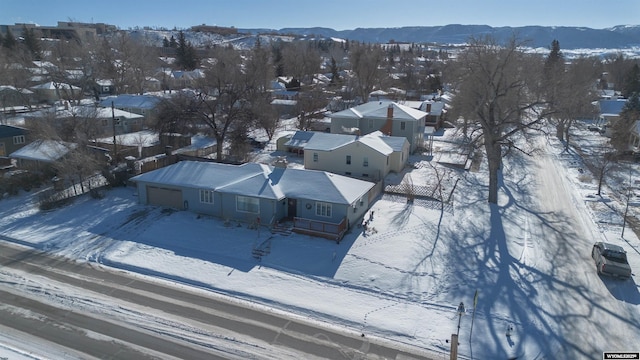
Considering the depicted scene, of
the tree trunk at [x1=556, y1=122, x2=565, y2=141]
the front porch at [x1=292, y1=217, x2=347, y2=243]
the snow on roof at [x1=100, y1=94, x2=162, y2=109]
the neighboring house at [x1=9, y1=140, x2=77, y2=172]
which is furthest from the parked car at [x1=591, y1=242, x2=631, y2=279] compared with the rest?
the snow on roof at [x1=100, y1=94, x2=162, y2=109]

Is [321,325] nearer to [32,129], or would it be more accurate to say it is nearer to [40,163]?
[40,163]

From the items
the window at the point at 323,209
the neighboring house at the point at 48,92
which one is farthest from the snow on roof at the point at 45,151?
the neighboring house at the point at 48,92

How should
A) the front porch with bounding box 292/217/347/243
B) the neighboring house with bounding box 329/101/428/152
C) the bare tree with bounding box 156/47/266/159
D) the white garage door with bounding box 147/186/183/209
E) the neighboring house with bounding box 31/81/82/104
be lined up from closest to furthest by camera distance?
the front porch with bounding box 292/217/347/243 → the white garage door with bounding box 147/186/183/209 → the bare tree with bounding box 156/47/266/159 → the neighboring house with bounding box 329/101/428/152 → the neighboring house with bounding box 31/81/82/104

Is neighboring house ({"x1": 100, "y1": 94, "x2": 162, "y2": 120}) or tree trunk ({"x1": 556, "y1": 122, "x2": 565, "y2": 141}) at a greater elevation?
neighboring house ({"x1": 100, "y1": 94, "x2": 162, "y2": 120})

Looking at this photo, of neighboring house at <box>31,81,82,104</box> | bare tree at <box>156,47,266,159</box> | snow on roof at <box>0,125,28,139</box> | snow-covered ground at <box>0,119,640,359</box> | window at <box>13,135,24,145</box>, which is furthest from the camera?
neighboring house at <box>31,81,82,104</box>

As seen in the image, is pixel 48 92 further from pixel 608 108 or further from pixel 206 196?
pixel 608 108


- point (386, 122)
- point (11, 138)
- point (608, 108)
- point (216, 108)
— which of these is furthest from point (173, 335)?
point (608, 108)

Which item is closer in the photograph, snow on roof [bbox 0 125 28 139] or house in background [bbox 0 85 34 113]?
snow on roof [bbox 0 125 28 139]

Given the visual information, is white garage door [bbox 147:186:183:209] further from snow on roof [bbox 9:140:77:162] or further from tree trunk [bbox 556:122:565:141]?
tree trunk [bbox 556:122:565:141]
